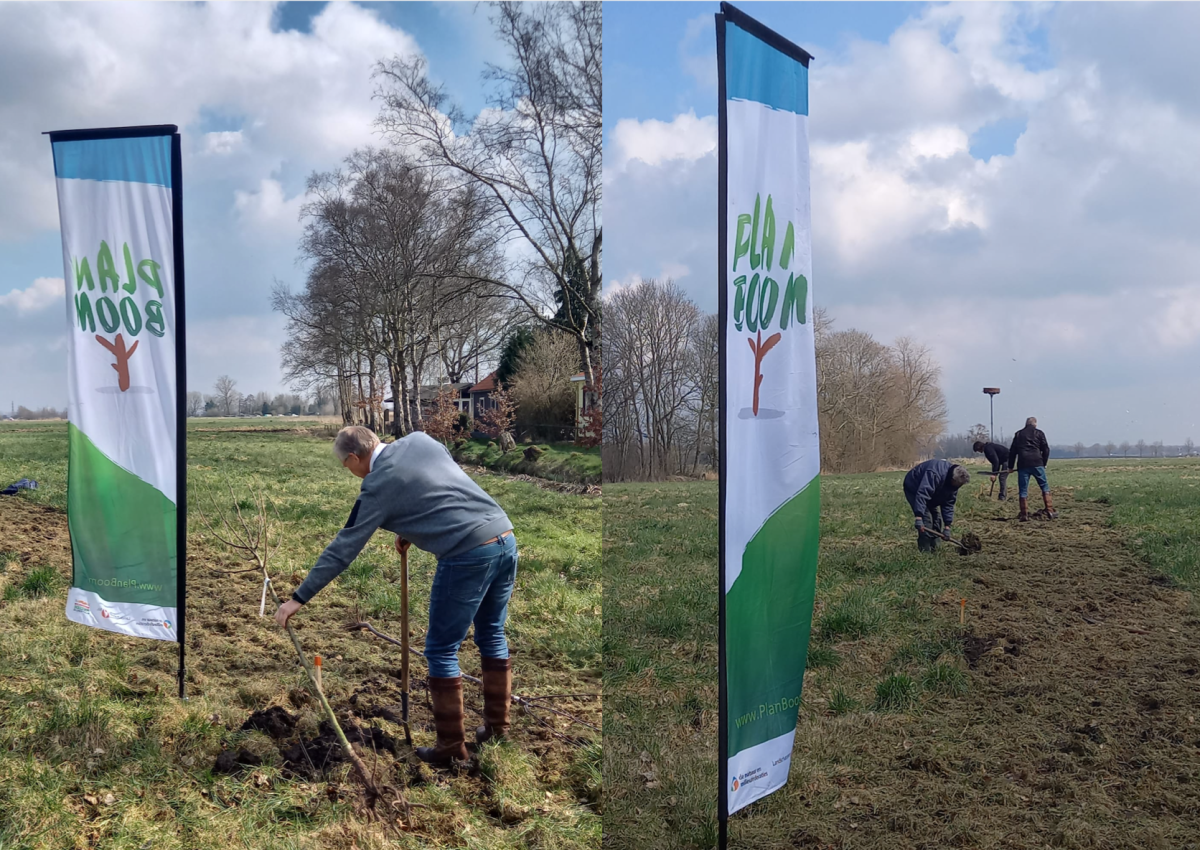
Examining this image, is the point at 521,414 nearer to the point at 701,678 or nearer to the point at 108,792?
the point at 701,678

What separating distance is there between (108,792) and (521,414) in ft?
25.5

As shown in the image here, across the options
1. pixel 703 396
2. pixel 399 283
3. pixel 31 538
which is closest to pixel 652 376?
pixel 703 396

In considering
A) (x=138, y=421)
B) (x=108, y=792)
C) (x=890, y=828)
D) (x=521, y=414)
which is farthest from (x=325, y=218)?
(x=890, y=828)

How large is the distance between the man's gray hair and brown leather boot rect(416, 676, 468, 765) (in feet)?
3.24

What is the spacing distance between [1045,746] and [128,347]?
4818 millimetres

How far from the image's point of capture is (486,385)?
11.2 m

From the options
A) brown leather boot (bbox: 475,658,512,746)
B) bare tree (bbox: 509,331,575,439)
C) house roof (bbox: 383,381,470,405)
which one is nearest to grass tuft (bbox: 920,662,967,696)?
brown leather boot (bbox: 475,658,512,746)

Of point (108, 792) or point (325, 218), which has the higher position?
point (325, 218)

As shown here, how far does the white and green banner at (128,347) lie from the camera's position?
391 centimetres

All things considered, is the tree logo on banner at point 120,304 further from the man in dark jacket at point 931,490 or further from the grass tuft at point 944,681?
the man in dark jacket at point 931,490

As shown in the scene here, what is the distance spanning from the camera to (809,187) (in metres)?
3.03

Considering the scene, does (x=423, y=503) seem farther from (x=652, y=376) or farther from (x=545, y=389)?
(x=652, y=376)

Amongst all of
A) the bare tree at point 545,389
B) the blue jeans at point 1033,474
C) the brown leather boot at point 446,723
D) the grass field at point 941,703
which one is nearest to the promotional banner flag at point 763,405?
the grass field at point 941,703

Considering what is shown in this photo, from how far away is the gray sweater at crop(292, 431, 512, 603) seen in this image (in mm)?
3246
